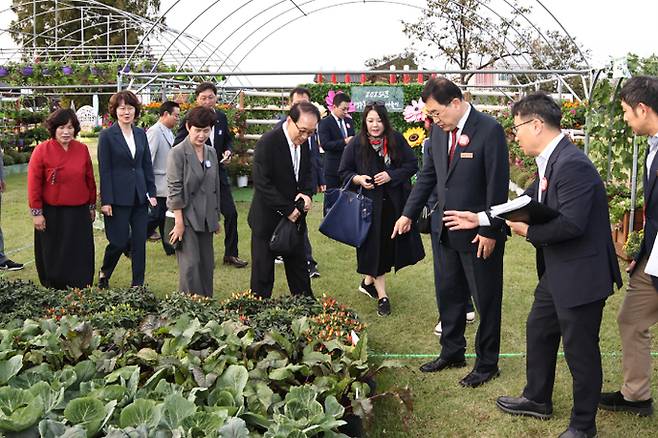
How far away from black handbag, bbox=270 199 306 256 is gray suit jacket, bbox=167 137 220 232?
0.61m

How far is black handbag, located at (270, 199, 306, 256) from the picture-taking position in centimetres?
Result: 505

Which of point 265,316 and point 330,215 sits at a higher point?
point 330,215

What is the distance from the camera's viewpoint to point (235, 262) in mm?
7559

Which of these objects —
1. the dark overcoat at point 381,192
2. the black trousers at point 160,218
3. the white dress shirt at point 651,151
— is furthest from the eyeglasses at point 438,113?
the black trousers at point 160,218

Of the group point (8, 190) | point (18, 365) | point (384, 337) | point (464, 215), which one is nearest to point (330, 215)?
point (384, 337)

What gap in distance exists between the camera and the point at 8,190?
1355cm

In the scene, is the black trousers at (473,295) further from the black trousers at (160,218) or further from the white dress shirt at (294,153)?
the black trousers at (160,218)

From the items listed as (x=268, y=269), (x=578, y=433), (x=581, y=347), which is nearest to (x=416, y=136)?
(x=268, y=269)

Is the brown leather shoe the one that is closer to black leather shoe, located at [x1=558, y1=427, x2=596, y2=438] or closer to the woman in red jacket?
the woman in red jacket

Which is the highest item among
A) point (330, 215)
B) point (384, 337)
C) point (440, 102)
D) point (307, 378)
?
point (440, 102)

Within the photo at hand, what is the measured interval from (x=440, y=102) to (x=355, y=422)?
1913mm

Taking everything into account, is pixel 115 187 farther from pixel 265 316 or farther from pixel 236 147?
pixel 236 147

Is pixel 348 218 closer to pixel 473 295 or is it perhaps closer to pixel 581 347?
pixel 473 295

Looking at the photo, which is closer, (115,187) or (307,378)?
(307,378)
